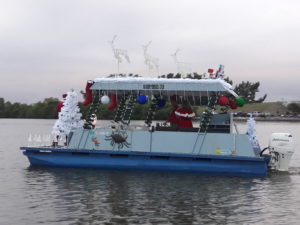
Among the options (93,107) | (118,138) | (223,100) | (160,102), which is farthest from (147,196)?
(160,102)

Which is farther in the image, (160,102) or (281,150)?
(160,102)

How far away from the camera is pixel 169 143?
21938mm

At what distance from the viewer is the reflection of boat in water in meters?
Result: 21.5

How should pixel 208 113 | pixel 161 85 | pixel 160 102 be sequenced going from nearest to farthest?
1. pixel 208 113
2. pixel 161 85
3. pixel 160 102

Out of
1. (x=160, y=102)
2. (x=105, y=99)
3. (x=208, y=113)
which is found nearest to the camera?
(x=208, y=113)

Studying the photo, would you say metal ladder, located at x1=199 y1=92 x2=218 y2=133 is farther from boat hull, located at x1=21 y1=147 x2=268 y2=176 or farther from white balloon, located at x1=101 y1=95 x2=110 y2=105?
white balloon, located at x1=101 y1=95 x2=110 y2=105

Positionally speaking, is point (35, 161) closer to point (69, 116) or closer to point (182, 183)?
point (69, 116)

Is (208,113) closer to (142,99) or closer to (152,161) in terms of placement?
(142,99)

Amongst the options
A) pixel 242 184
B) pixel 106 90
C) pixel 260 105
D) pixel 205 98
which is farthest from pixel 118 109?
pixel 260 105

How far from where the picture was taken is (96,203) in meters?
16.0

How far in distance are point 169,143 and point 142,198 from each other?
17.5 ft

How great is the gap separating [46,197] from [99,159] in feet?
18.8

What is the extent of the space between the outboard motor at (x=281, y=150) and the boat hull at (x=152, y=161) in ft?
3.30

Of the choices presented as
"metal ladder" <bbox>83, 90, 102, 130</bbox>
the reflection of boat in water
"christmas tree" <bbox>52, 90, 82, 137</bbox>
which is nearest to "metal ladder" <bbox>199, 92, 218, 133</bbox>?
the reflection of boat in water
